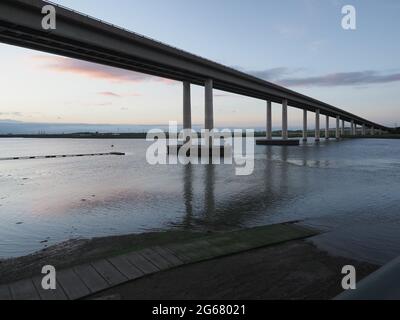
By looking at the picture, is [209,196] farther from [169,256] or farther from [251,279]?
[251,279]

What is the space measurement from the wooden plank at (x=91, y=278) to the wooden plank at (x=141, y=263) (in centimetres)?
86

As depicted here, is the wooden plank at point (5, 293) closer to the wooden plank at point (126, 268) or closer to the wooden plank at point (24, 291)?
the wooden plank at point (24, 291)

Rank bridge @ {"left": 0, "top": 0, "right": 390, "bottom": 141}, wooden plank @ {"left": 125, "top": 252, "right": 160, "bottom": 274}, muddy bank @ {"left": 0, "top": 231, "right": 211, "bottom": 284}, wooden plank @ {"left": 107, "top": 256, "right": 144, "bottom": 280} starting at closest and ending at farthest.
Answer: wooden plank @ {"left": 107, "top": 256, "right": 144, "bottom": 280} → wooden plank @ {"left": 125, "top": 252, "right": 160, "bottom": 274} → muddy bank @ {"left": 0, "top": 231, "right": 211, "bottom": 284} → bridge @ {"left": 0, "top": 0, "right": 390, "bottom": 141}

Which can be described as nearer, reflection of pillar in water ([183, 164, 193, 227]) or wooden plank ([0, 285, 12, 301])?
wooden plank ([0, 285, 12, 301])

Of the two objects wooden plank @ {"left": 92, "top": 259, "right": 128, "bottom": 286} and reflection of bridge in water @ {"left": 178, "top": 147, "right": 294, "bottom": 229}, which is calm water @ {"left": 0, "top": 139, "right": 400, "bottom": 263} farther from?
wooden plank @ {"left": 92, "top": 259, "right": 128, "bottom": 286}

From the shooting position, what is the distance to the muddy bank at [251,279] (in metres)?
5.98

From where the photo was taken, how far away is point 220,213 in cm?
1641

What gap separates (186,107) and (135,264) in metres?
67.1

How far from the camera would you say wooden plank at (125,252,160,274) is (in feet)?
23.6

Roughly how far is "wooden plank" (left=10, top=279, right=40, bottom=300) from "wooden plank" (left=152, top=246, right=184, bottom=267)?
2752 mm

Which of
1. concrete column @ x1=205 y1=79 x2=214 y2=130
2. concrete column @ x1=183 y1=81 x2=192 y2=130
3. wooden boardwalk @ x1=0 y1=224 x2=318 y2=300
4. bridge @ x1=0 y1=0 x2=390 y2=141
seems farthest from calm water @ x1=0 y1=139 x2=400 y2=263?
concrete column @ x1=183 y1=81 x2=192 y2=130

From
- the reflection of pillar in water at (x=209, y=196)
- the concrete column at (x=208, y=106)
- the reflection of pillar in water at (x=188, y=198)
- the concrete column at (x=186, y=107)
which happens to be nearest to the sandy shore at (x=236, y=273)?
the reflection of pillar in water at (x=188, y=198)

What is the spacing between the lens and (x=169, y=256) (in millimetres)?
8102
